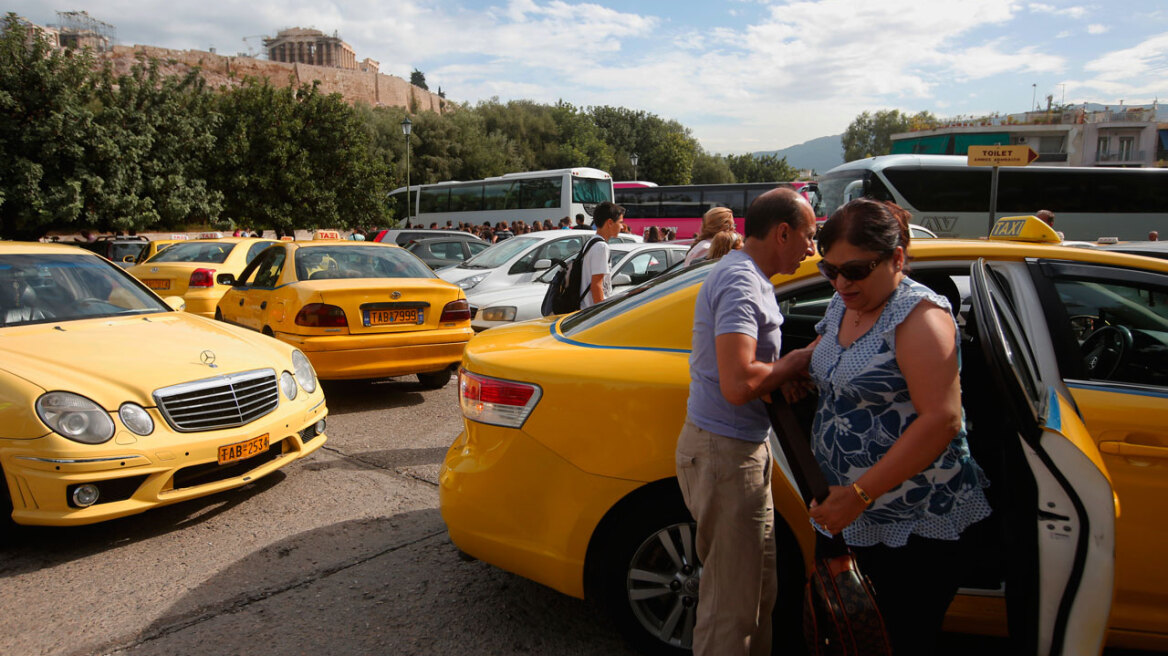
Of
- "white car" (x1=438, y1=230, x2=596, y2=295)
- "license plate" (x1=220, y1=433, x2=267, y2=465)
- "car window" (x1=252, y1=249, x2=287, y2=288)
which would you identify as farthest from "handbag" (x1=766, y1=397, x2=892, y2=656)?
"white car" (x1=438, y1=230, x2=596, y2=295)

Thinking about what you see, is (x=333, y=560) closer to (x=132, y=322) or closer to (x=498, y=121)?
(x=132, y=322)

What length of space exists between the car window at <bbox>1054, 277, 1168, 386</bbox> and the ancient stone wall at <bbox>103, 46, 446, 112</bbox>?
60.0 meters

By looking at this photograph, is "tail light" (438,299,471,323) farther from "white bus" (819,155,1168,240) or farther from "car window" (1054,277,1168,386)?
"white bus" (819,155,1168,240)

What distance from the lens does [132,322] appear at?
15.4ft

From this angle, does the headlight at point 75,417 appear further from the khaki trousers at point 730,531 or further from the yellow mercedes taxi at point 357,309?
the khaki trousers at point 730,531

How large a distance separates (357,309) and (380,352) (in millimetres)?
427

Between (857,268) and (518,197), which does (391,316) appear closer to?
(857,268)

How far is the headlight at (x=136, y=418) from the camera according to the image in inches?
142

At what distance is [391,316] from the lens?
21.4 feet

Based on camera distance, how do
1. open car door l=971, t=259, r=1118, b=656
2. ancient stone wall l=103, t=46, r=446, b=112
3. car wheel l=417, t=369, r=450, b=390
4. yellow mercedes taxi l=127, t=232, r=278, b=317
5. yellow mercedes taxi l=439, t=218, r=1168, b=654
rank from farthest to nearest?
ancient stone wall l=103, t=46, r=446, b=112, yellow mercedes taxi l=127, t=232, r=278, b=317, car wheel l=417, t=369, r=450, b=390, yellow mercedes taxi l=439, t=218, r=1168, b=654, open car door l=971, t=259, r=1118, b=656

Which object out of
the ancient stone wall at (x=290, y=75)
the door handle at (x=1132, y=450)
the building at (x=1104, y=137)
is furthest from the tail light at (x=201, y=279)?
the building at (x=1104, y=137)

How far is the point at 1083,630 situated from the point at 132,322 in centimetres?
514

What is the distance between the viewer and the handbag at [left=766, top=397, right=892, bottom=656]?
6.15 feet

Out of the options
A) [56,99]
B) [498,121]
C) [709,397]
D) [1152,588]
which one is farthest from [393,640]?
[498,121]
